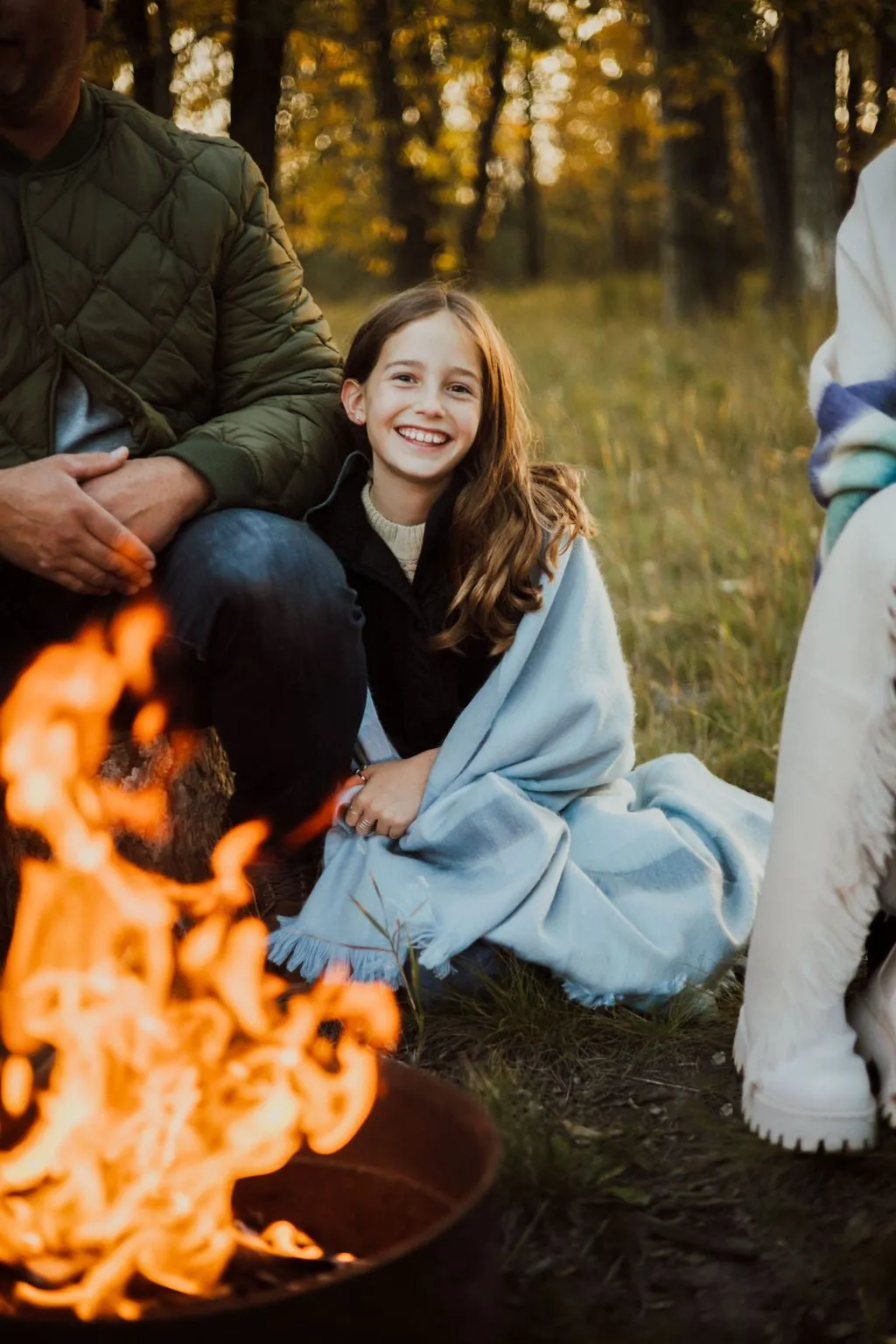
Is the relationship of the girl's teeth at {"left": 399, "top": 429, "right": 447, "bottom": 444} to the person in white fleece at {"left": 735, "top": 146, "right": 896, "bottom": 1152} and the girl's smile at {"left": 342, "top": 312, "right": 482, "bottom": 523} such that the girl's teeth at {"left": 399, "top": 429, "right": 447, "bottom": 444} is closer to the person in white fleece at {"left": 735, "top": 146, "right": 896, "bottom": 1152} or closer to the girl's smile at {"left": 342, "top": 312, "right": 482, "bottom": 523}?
the girl's smile at {"left": 342, "top": 312, "right": 482, "bottom": 523}

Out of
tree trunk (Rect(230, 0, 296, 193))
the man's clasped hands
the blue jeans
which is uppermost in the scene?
tree trunk (Rect(230, 0, 296, 193))

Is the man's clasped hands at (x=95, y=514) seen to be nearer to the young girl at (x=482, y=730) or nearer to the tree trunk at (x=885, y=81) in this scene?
the young girl at (x=482, y=730)

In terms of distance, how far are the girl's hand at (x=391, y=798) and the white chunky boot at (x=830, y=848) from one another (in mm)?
867

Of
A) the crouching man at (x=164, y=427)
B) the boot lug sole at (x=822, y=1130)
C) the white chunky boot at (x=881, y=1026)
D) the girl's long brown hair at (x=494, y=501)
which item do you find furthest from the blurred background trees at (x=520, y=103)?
the boot lug sole at (x=822, y=1130)

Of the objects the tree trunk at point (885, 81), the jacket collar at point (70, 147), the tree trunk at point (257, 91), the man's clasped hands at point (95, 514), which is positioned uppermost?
the tree trunk at point (885, 81)

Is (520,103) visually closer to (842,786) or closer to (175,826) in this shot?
(175,826)

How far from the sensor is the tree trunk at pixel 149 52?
3.49m

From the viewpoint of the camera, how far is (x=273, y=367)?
2.72 meters

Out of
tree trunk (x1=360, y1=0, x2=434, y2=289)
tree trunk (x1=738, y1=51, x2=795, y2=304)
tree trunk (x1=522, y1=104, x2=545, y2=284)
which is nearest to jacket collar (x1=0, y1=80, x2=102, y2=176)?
tree trunk (x1=738, y1=51, x2=795, y2=304)

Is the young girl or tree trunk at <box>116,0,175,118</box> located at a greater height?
tree trunk at <box>116,0,175,118</box>

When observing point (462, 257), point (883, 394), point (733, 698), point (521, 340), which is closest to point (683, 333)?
point (521, 340)

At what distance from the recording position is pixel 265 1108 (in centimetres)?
174

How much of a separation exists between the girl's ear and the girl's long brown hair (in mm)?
51

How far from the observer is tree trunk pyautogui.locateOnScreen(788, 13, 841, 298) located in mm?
8688
